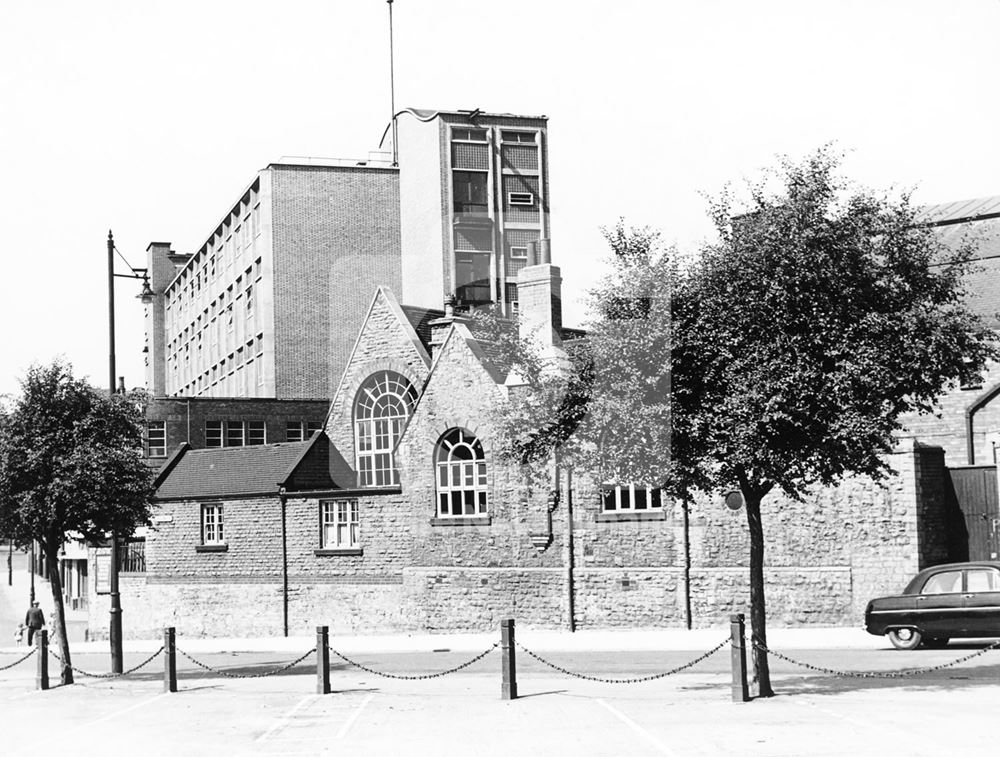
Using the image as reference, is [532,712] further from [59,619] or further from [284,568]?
[284,568]

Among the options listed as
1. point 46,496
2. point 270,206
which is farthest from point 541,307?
point 270,206

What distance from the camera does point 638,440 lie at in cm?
1645

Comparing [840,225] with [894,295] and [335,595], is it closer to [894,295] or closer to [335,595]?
[894,295]

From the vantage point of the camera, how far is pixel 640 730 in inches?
530

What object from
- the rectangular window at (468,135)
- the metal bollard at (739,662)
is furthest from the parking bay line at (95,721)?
the rectangular window at (468,135)

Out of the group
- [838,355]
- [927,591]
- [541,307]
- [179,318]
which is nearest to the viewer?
[838,355]

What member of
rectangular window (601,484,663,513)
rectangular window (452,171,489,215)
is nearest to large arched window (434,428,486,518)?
rectangular window (601,484,663,513)

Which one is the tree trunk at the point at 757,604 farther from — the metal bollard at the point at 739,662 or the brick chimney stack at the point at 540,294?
the brick chimney stack at the point at 540,294

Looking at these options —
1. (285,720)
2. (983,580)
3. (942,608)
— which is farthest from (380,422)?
(285,720)

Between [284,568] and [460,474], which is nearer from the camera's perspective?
[460,474]

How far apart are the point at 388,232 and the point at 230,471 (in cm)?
2180

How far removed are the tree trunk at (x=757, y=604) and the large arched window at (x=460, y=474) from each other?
16.1 metres

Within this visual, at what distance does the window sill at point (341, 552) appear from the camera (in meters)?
34.7

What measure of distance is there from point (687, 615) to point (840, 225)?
14.9 m
